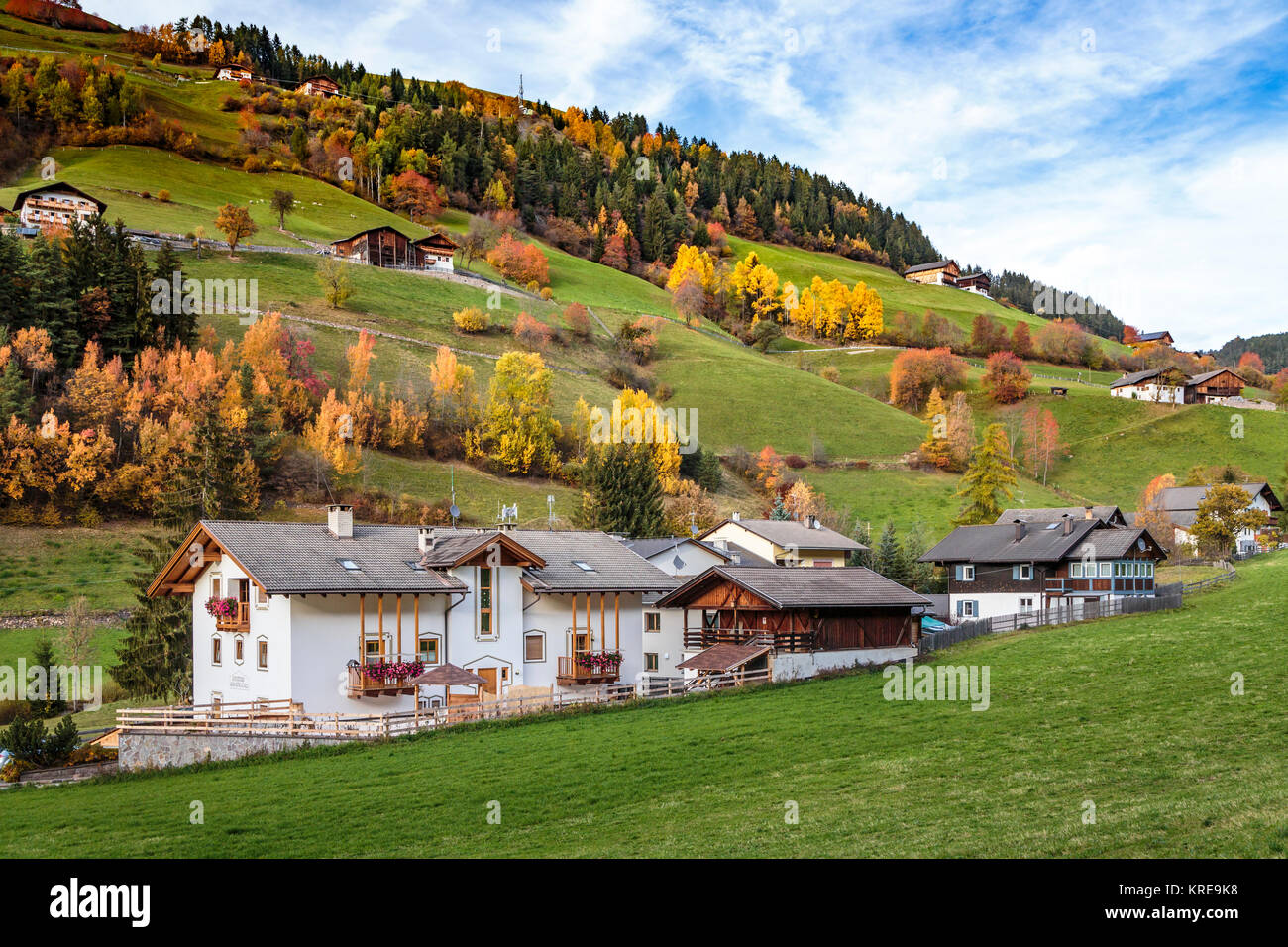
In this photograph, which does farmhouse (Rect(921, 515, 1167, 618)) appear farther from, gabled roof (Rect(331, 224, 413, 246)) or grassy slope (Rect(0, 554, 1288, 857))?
gabled roof (Rect(331, 224, 413, 246))

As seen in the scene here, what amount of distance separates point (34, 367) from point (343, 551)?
45251 mm

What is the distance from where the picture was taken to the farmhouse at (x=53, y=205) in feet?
345

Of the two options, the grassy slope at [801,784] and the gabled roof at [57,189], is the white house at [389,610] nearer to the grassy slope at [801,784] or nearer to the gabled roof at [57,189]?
the grassy slope at [801,784]

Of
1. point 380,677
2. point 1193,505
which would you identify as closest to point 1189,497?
point 1193,505

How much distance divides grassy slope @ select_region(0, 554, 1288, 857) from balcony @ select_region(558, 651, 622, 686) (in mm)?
5394

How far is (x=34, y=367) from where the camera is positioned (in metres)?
69.4

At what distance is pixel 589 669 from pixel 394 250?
103 m

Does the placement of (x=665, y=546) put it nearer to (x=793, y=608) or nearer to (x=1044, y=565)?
(x=793, y=608)

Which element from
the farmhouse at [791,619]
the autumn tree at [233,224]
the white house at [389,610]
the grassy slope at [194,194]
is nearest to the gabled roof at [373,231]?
the grassy slope at [194,194]

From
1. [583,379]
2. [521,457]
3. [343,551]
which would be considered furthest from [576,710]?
[583,379]

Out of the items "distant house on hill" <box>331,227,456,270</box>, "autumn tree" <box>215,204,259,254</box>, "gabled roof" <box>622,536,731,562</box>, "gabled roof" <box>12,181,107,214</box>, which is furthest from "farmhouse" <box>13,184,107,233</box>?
"gabled roof" <box>622,536,731,562</box>

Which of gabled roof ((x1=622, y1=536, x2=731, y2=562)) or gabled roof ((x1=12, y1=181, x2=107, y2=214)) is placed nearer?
gabled roof ((x1=622, y1=536, x2=731, y2=562))

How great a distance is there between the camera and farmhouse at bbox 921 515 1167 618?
5484 cm
